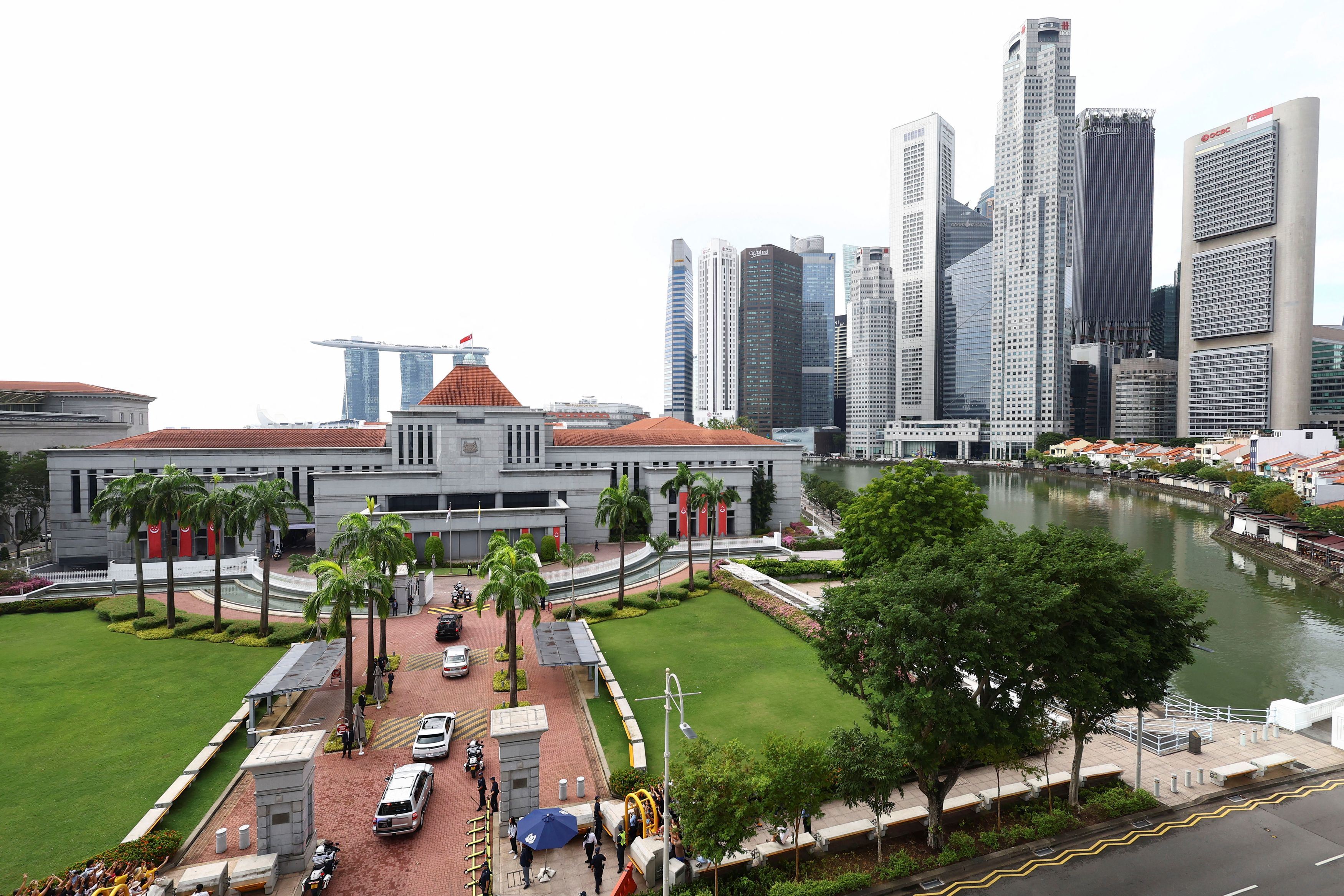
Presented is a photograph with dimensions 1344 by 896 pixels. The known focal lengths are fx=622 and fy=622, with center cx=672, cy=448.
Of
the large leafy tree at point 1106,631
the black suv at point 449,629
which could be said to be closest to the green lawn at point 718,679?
the black suv at point 449,629

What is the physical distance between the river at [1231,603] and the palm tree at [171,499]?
156 feet

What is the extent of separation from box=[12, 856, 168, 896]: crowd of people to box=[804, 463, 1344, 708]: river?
3405 centimetres

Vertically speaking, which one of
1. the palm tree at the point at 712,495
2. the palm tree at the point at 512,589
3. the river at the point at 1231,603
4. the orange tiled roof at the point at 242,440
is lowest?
the river at the point at 1231,603

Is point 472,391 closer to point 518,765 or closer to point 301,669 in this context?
point 301,669

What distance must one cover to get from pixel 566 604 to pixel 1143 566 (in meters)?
31.3

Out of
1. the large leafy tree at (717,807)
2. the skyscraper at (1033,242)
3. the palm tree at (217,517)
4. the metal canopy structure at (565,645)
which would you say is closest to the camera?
the large leafy tree at (717,807)

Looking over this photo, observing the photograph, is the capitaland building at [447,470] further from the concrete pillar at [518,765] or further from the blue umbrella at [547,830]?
the blue umbrella at [547,830]

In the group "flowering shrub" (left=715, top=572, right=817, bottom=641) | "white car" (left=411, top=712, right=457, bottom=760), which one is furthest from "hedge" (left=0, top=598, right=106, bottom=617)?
"flowering shrub" (left=715, top=572, right=817, bottom=641)

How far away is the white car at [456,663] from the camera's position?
1149 inches

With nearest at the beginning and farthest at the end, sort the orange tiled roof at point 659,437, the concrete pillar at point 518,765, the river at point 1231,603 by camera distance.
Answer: the concrete pillar at point 518,765 < the river at point 1231,603 < the orange tiled roof at point 659,437

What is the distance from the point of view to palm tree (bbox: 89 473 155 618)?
33.9 meters

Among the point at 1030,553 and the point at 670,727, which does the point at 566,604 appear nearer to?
the point at 670,727

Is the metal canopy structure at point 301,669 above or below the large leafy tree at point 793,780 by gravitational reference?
below

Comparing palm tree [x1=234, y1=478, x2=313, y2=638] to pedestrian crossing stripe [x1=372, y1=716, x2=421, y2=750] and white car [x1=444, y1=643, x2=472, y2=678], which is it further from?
pedestrian crossing stripe [x1=372, y1=716, x2=421, y2=750]
